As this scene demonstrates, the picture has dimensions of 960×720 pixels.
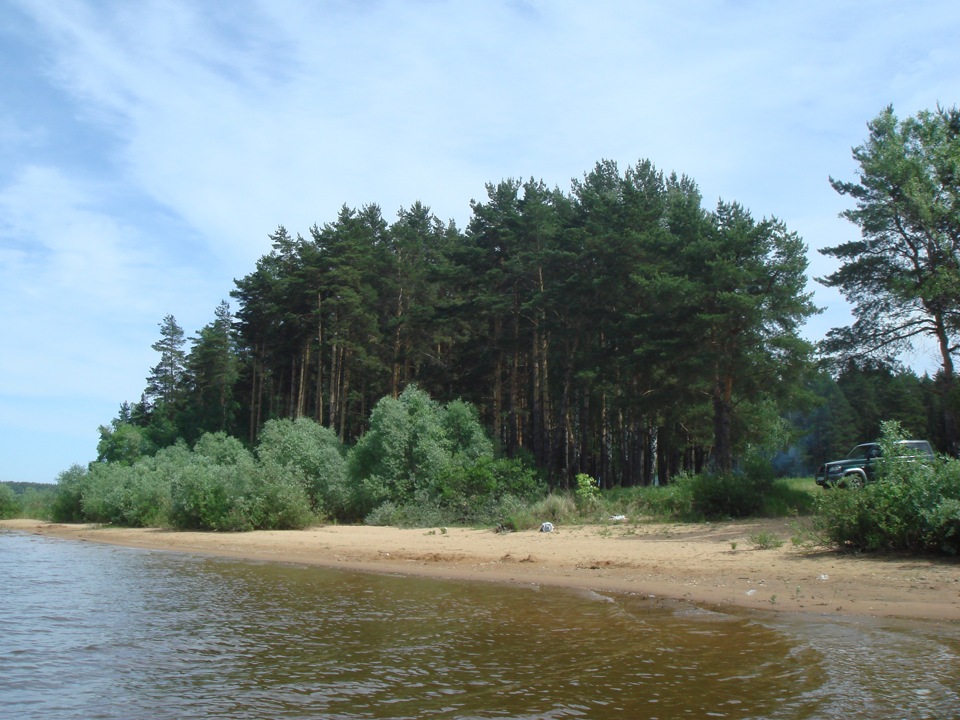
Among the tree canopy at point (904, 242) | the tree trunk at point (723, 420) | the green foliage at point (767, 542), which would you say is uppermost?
the tree canopy at point (904, 242)

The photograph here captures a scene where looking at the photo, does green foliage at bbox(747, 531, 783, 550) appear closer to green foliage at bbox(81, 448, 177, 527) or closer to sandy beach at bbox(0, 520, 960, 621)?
sandy beach at bbox(0, 520, 960, 621)

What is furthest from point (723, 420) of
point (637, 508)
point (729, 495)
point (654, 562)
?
point (654, 562)

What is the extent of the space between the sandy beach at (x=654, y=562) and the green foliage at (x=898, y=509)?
406mm

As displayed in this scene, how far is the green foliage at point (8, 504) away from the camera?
48188 millimetres

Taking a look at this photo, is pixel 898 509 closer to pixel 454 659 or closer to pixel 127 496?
pixel 454 659

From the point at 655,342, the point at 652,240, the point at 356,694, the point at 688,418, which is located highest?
the point at 652,240

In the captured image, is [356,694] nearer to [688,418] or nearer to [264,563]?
[264,563]

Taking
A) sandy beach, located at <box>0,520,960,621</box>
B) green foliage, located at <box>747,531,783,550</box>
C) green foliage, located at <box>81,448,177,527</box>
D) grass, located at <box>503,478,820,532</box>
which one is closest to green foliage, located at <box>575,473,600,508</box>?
grass, located at <box>503,478,820,532</box>

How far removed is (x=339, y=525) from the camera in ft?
91.4

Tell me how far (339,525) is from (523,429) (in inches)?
742

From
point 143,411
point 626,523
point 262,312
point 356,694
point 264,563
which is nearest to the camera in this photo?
point 356,694

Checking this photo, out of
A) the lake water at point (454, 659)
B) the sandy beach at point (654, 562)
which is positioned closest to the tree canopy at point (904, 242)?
the sandy beach at point (654, 562)

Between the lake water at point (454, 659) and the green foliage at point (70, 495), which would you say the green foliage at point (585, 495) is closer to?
the lake water at point (454, 659)

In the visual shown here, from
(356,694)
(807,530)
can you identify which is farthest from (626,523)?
(356,694)
